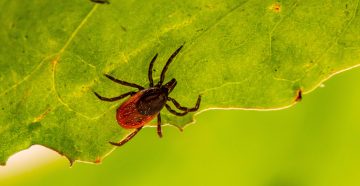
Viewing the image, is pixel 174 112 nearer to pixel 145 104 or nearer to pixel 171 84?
pixel 171 84

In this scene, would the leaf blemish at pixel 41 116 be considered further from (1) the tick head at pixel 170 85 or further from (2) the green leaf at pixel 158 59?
(1) the tick head at pixel 170 85

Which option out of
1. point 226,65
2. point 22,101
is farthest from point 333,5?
point 22,101

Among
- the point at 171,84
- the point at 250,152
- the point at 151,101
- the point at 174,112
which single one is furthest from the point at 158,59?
the point at 250,152

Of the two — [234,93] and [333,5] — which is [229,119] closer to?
[234,93]

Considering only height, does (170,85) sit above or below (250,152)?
above

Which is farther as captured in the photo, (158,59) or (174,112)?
(174,112)

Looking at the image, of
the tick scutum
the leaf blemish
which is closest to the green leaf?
the leaf blemish

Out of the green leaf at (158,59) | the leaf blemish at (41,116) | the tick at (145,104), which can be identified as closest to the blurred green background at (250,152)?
the tick at (145,104)

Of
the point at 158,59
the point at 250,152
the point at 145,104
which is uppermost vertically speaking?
the point at 158,59
